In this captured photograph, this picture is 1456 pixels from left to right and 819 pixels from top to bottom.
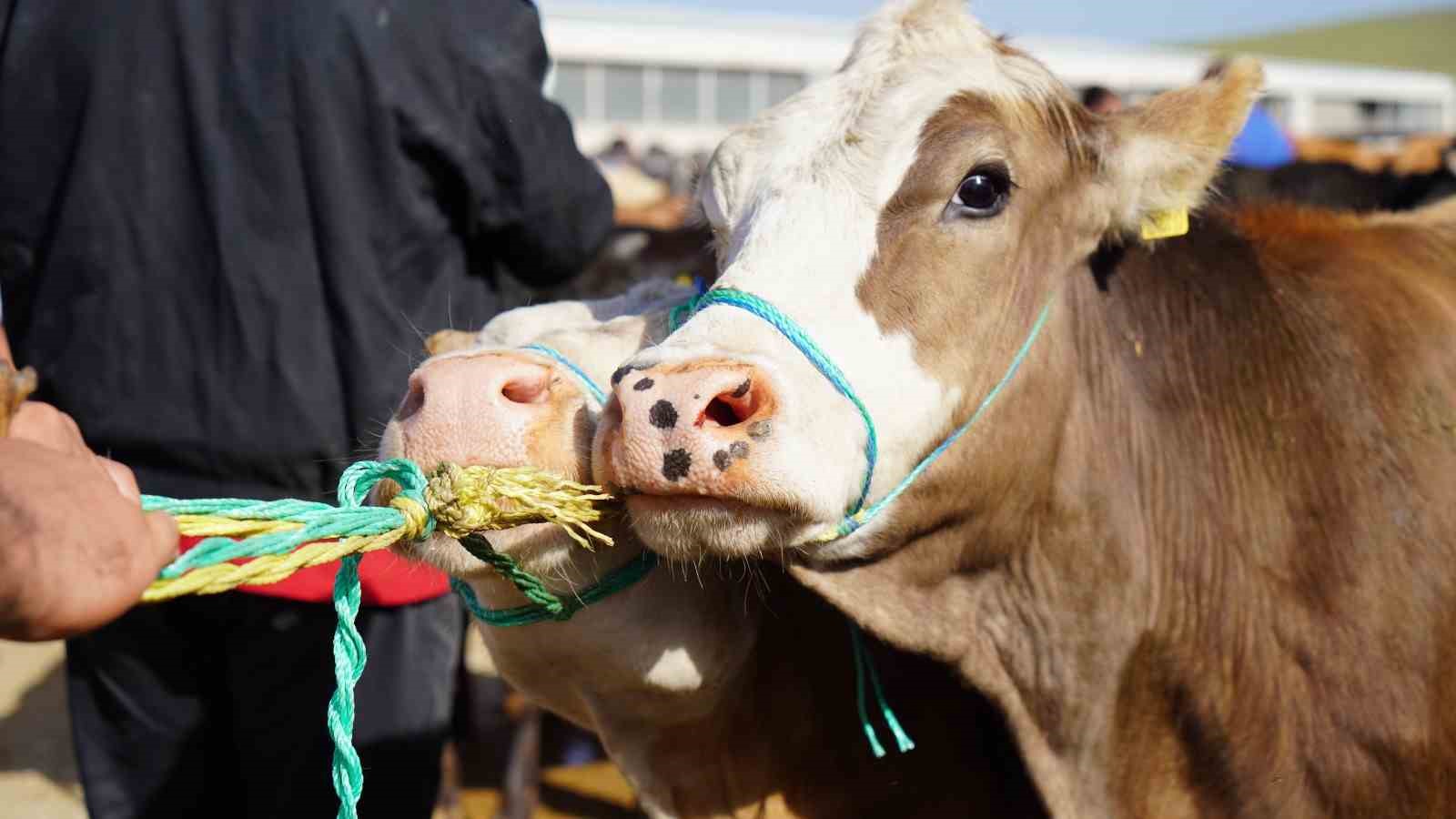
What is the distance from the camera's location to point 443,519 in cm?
175

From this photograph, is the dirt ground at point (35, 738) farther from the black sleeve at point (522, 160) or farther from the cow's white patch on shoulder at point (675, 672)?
the cow's white patch on shoulder at point (675, 672)

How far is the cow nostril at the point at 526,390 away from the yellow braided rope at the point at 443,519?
0.16 meters

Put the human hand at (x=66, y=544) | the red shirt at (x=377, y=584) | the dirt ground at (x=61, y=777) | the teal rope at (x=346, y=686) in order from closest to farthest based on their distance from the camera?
the human hand at (x=66, y=544), the teal rope at (x=346, y=686), the red shirt at (x=377, y=584), the dirt ground at (x=61, y=777)

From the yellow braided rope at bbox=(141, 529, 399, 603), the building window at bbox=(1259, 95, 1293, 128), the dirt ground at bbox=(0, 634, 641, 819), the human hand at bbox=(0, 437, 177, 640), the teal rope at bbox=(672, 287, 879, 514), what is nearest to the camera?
the human hand at bbox=(0, 437, 177, 640)

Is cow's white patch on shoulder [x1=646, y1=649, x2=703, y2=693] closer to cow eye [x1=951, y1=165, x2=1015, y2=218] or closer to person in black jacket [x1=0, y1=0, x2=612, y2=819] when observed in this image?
person in black jacket [x1=0, y1=0, x2=612, y2=819]

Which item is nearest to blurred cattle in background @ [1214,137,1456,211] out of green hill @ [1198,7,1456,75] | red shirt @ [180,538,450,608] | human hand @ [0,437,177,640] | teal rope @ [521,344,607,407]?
red shirt @ [180,538,450,608]

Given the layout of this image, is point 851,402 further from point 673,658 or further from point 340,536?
point 340,536

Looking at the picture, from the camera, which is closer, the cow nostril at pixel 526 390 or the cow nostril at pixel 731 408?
the cow nostril at pixel 731 408

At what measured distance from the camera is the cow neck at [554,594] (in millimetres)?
2061

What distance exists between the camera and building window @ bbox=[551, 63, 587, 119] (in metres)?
28.1

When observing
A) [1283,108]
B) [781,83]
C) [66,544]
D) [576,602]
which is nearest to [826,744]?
[576,602]

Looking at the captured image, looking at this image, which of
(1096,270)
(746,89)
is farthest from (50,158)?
(746,89)

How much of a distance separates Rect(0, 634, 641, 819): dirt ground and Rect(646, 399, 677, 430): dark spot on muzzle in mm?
3446

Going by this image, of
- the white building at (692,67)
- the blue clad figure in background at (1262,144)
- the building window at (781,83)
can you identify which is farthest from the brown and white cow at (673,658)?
the building window at (781,83)
